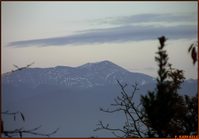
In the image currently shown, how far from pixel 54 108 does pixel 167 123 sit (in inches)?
7308

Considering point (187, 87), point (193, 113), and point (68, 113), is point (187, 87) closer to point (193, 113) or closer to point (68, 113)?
point (193, 113)

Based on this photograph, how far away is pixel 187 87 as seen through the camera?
44.2 ft

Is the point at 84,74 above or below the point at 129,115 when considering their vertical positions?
above

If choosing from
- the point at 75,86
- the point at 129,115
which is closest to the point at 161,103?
the point at 129,115

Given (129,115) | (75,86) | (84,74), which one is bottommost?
(75,86)

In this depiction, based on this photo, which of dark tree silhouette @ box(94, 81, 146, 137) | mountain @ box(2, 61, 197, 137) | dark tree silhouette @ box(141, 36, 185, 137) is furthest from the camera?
mountain @ box(2, 61, 197, 137)

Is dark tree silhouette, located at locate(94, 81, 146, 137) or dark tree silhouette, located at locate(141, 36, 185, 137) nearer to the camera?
dark tree silhouette, located at locate(141, 36, 185, 137)

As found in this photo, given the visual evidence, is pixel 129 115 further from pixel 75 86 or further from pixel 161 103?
pixel 75 86

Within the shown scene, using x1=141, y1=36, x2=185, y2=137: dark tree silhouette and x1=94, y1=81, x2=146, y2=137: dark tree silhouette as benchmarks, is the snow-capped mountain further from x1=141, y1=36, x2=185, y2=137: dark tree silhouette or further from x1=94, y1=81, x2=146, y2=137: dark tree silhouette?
x1=141, y1=36, x2=185, y2=137: dark tree silhouette

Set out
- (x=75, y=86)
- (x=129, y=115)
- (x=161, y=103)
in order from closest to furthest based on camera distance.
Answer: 1. (x=161, y=103)
2. (x=129, y=115)
3. (x=75, y=86)

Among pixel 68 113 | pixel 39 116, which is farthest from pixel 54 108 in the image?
pixel 39 116

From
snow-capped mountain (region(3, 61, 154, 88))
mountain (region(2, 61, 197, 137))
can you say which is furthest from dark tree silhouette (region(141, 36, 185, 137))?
snow-capped mountain (region(3, 61, 154, 88))

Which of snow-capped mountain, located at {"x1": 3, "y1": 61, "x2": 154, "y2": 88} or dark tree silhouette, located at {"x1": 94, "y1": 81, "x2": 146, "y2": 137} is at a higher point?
snow-capped mountain, located at {"x1": 3, "y1": 61, "x2": 154, "y2": 88}

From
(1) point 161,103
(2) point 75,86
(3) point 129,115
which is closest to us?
(1) point 161,103
